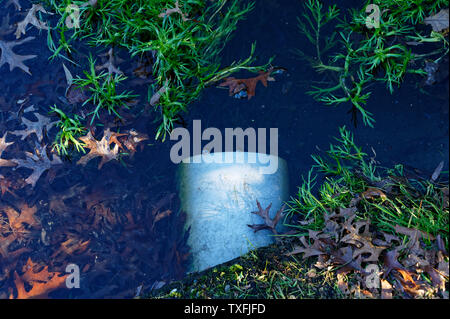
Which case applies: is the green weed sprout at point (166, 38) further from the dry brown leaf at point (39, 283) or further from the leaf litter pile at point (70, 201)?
the dry brown leaf at point (39, 283)

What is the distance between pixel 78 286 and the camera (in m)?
2.20

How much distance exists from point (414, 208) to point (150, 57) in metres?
1.76

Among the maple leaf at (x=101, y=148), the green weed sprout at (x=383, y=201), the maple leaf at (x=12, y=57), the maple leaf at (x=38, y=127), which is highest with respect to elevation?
the maple leaf at (x=12, y=57)

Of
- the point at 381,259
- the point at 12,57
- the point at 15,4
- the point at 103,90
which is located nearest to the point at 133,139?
the point at 103,90

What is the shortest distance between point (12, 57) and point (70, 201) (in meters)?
1.04

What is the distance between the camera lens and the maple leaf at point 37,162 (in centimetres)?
222

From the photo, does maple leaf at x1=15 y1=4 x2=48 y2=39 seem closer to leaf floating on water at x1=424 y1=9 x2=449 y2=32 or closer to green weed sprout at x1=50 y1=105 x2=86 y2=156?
green weed sprout at x1=50 y1=105 x2=86 y2=156

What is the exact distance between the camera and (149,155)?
7.67ft

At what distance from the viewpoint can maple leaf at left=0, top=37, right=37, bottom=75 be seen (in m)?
2.27

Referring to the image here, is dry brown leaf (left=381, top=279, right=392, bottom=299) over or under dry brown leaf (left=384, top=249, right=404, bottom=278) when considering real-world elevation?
under

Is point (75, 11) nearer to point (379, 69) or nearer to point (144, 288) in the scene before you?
point (144, 288)

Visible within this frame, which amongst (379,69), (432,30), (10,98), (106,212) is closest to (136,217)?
(106,212)

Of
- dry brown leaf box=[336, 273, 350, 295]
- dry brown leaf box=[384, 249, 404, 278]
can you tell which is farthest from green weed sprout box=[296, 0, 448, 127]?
dry brown leaf box=[336, 273, 350, 295]

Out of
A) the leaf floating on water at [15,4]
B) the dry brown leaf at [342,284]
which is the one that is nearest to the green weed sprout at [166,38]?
the leaf floating on water at [15,4]
